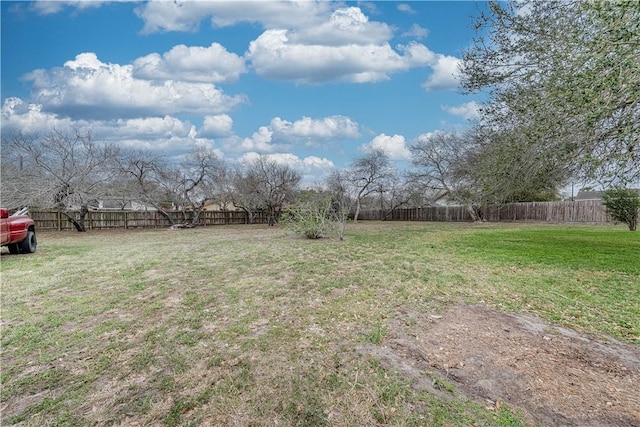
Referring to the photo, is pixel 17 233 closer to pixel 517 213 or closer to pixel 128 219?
pixel 128 219

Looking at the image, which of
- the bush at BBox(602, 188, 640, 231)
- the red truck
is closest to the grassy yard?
the red truck

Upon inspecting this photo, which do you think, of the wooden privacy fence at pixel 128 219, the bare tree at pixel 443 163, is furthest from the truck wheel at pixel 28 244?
the bare tree at pixel 443 163

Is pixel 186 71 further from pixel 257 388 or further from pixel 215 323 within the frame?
pixel 257 388

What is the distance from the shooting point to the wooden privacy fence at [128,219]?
64.2 ft

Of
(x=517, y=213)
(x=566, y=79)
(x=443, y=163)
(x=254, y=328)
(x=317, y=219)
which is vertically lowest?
(x=254, y=328)

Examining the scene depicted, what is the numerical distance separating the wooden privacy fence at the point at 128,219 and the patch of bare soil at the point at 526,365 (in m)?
22.7

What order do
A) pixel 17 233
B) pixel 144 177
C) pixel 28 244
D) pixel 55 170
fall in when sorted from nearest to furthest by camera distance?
pixel 17 233
pixel 28 244
pixel 55 170
pixel 144 177

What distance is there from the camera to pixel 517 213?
76.7 feet

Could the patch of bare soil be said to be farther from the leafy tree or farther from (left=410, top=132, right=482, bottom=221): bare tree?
(left=410, top=132, right=482, bottom=221): bare tree

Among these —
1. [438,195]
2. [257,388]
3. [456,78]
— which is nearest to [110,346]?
[257,388]

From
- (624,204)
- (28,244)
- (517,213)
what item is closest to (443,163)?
(517,213)

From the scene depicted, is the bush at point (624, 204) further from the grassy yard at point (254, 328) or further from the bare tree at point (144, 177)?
the bare tree at point (144, 177)

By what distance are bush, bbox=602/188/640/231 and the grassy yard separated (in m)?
6.85

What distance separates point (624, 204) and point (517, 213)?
11747 millimetres
